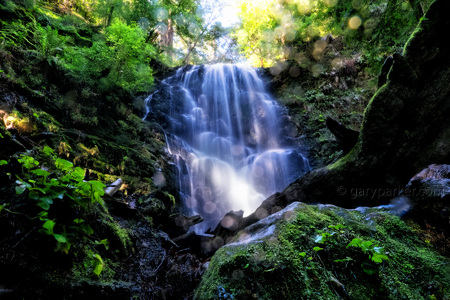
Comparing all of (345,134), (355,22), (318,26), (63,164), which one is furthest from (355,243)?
(318,26)

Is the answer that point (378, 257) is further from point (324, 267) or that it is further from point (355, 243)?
point (324, 267)

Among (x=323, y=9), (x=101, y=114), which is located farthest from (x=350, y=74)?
(x=101, y=114)

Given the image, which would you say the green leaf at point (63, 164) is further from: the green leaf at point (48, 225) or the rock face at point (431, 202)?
the rock face at point (431, 202)

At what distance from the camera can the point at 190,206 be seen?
8.13 metres

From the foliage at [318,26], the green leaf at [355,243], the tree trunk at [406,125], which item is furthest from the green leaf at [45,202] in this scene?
the foliage at [318,26]

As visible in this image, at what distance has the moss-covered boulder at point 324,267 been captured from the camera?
1.63 meters

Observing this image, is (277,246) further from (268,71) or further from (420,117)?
(268,71)

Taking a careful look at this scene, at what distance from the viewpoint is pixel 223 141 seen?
12.8 m

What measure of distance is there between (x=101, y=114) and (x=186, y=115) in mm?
6193

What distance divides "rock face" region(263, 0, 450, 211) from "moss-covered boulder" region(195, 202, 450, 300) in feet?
9.18

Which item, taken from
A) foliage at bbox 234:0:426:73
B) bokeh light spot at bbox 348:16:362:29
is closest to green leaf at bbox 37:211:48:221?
foliage at bbox 234:0:426:73

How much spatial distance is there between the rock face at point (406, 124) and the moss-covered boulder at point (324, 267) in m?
2.80

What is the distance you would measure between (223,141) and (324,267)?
1119cm

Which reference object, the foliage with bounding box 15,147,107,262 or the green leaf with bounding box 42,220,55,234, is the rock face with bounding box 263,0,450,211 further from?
Result: the green leaf with bounding box 42,220,55,234
